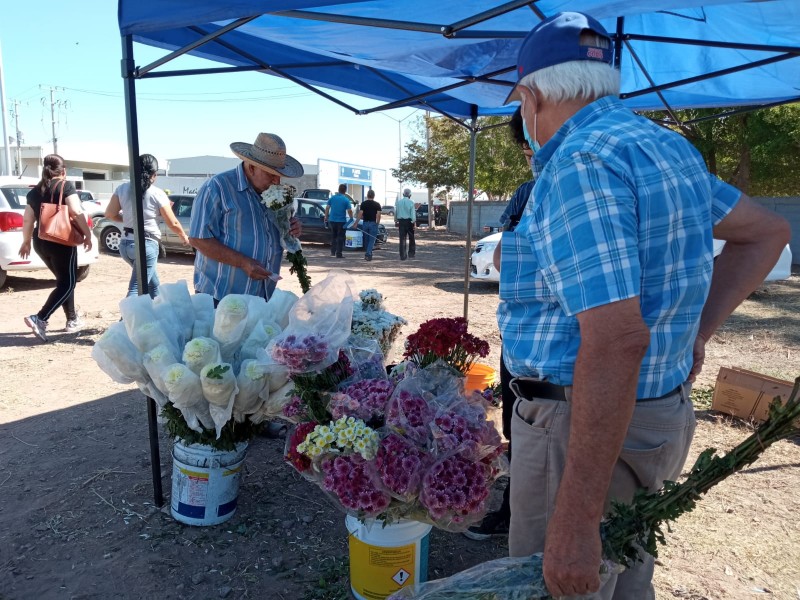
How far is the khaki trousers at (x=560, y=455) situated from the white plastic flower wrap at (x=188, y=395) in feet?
5.47

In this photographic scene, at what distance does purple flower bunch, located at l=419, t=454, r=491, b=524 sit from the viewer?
Result: 192 centimetres

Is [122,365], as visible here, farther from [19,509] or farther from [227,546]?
[19,509]

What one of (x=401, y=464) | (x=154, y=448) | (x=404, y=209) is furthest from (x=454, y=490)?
(x=404, y=209)

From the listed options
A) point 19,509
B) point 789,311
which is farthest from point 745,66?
point 789,311

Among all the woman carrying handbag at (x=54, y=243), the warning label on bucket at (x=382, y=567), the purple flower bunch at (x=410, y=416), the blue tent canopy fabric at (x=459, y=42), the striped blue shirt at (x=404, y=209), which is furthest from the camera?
the striped blue shirt at (x=404, y=209)

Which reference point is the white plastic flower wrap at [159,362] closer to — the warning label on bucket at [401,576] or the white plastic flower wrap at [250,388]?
the white plastic flower wrap at [250,388]

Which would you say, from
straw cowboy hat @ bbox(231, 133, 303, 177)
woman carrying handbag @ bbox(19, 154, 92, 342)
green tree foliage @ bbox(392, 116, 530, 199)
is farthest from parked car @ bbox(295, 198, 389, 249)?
straw cowboy hat @ bbox(231, 133, 303, 177)

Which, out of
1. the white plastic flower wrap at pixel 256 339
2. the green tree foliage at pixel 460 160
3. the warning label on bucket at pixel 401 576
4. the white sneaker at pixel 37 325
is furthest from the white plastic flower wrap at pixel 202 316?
the green tree foliage at pixel 460 160

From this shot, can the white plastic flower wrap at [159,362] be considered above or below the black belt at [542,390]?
below

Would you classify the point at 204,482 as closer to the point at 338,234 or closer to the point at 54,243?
the point at 54,243

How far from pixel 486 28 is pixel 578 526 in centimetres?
320

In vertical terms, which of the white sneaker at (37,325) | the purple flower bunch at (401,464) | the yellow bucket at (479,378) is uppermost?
the purple flower bunch at (401,464)

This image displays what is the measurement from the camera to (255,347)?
2879 millimetres

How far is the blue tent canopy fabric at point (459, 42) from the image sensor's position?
258 centimetres
